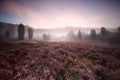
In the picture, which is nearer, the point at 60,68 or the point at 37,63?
the point at 60,68

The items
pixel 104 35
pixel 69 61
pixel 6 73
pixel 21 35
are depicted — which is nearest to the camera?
pixel 6 73

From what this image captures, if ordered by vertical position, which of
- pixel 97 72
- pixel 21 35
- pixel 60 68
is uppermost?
pixel 21 35

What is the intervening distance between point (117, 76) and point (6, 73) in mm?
9370

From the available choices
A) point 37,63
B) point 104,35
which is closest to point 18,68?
point 37,63

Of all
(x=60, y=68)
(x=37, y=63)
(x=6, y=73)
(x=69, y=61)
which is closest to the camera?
(x=6, y=73)

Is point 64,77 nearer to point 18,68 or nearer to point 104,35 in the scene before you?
point 18,68

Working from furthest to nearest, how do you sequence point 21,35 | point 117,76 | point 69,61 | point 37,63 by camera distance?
1. point 21,35
2. point 69,61
3. point 37,63
4. point 117,76

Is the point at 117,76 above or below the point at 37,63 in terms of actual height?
below

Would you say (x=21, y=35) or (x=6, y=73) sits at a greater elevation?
(x=21, y=35)

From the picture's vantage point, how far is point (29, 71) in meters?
7.70

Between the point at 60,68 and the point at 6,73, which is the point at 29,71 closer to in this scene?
the point at 6,73

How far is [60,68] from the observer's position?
8703 mm

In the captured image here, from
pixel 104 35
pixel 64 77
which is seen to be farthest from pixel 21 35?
pixel 104 35

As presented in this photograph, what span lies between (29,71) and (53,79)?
2294 millimetres
